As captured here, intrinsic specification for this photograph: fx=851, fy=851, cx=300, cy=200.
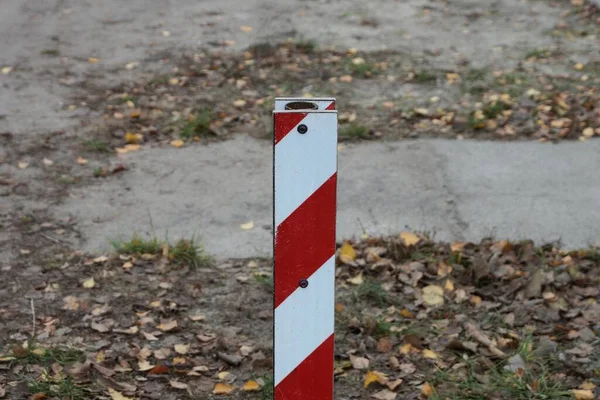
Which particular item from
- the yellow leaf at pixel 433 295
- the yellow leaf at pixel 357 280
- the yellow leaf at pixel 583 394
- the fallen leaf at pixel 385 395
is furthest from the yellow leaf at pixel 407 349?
the yellow leaf at pixel 583 394

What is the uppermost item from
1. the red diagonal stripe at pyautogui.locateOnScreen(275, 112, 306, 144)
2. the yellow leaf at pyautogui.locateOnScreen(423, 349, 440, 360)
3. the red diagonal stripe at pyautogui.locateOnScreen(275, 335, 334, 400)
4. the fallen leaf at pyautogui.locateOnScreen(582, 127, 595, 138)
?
the red diagonal stripe at pyautogui.locateOnScreen(275, 112, 306, 144)

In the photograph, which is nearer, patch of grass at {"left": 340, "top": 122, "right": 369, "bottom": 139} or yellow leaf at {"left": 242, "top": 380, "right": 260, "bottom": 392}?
yellow leaf at {"left": 242, "top": 380, "right": 260, "bottom": 392}

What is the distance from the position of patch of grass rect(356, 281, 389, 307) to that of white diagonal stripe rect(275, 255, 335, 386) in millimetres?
1674

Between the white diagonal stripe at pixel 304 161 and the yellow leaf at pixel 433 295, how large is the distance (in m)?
1.94

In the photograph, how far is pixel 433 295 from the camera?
4.30 meters

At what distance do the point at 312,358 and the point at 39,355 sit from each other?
162cm

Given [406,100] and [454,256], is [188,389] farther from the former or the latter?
[406,100]

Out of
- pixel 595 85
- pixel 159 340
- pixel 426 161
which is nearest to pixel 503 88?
pixel 595 85

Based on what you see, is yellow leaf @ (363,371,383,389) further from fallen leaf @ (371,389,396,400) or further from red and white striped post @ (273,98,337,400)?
red and white striped post @ (273,98,337,400)

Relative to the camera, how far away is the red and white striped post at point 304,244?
8.05 ft

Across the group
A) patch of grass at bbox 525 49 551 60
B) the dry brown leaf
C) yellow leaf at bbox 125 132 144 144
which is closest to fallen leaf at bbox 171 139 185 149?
yellow leaf at bbox 125 132 144 144

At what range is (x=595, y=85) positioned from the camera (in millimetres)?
7449

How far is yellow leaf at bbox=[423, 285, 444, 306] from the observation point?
4.26m

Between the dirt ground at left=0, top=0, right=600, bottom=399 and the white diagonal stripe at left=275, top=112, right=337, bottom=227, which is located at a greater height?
the white diagonal stripe at left=275, top=112, right=337, bottom=227
